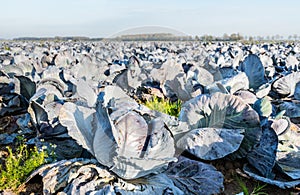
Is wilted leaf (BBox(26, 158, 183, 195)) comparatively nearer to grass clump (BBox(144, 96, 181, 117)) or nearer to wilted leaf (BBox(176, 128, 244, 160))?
wilted leaf (BBox(176, 128, 244, 160))

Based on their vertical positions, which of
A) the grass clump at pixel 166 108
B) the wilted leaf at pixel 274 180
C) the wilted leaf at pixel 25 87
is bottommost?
the wilted leaf at pixel 274 180

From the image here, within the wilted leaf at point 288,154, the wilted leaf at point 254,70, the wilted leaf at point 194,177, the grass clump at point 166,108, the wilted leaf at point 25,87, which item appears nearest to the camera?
the wilted leaf at point 194,177

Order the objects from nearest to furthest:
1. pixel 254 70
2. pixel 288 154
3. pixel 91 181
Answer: pixel 91 181 → pixel 288 154 → pixel 254 70

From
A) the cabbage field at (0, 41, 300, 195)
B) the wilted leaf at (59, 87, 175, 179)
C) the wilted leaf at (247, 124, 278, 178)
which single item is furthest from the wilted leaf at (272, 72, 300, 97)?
the wilted leaf at (59, 87, 175, 179)

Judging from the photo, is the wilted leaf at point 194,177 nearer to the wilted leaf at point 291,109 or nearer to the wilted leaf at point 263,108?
the wilted leaf at point 263,108

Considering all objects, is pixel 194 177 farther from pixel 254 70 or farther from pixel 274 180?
pixel 254 70

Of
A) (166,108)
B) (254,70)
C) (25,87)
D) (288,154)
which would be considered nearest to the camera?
(288,154)

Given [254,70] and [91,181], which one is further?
[254,70]

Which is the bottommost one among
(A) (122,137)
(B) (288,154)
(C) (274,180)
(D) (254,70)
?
(C) (274,180)

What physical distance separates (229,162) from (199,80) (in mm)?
980

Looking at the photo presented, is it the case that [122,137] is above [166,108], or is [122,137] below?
above

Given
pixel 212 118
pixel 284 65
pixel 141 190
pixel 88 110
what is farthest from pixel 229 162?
pixel 284 65

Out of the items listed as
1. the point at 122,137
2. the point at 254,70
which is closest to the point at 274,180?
the point at 122,137

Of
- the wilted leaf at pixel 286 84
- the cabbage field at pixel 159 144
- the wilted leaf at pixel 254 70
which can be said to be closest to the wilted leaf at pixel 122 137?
the cabbage field at pixel 159 144
